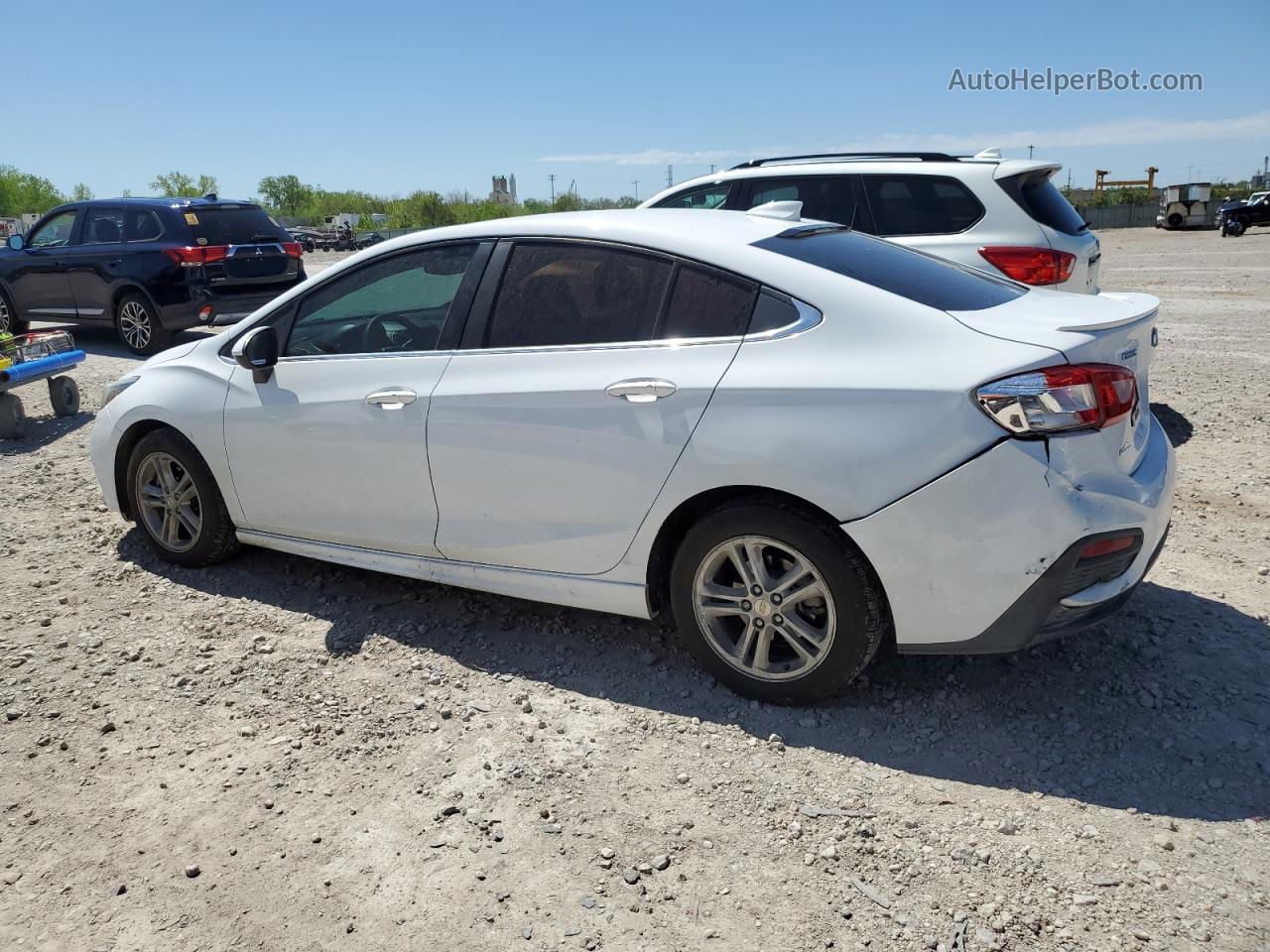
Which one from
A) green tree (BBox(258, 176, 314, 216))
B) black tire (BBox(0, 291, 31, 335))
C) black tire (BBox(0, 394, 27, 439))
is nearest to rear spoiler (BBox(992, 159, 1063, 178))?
black tire (BBox(0, 394, 27, 439))

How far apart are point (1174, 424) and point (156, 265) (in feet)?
34.2

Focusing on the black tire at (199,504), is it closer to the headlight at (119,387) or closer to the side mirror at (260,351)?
the headlight at (119,387)

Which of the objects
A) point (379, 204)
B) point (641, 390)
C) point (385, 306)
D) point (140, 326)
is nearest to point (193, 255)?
point (140, 326)

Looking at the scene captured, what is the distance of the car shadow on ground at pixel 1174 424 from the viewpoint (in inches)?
270

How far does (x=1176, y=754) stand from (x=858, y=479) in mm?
1341

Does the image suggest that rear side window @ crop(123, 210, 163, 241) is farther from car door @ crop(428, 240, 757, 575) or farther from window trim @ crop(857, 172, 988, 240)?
car door @ crop(428, 240, 757, 575)

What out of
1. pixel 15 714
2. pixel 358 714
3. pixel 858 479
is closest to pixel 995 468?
pixel 858 479

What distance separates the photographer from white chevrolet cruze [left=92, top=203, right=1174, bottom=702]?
3.09 m

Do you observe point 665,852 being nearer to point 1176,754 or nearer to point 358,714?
point 358,714

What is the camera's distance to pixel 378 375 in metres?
4.21

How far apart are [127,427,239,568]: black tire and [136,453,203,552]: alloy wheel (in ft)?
0.05

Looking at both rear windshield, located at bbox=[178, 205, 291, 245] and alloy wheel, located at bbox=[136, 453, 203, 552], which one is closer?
alloy wheel, located at bbox=[136, 453, 203, 552]

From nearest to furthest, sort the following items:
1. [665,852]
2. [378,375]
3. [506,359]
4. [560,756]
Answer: [665,852] < [560,756] < [506,359] < [378,375]

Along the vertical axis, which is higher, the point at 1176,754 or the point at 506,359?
the point at 506,359
